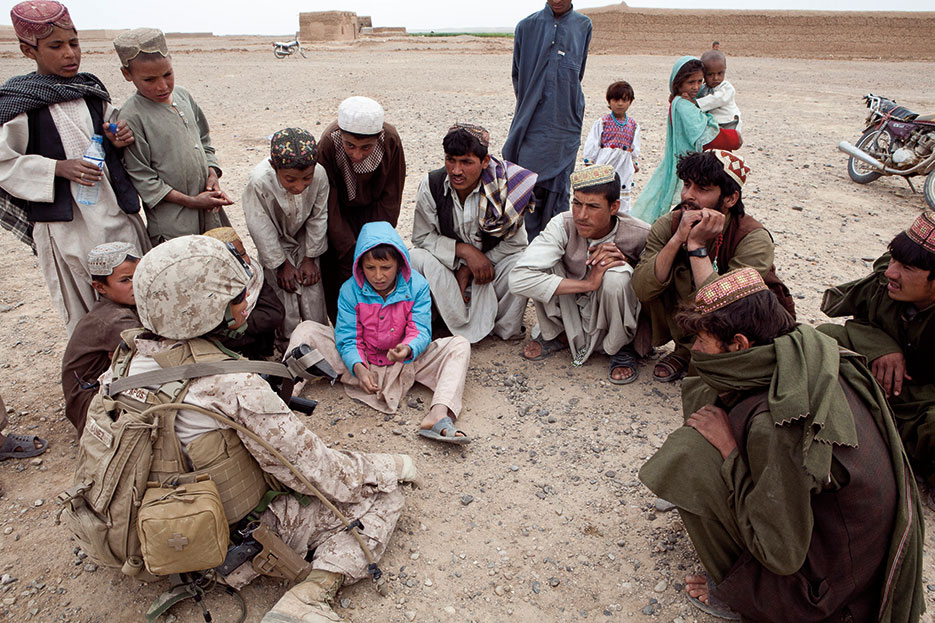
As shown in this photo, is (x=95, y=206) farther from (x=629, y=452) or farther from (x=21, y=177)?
(x=629, y=452)

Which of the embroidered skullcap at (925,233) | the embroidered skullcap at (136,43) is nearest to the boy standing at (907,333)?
the embroidered skullcap at (925,233)

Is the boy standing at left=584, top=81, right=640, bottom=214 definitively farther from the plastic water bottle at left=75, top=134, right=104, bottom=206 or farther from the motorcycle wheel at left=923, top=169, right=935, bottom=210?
the plastic water bottle at left=75, top=134, right=104, bottom=206

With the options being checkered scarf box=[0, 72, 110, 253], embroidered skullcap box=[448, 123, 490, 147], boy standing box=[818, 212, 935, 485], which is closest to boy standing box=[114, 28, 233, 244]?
checkered scarf box=[0, 72, 110, 253]

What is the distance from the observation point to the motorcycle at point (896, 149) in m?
7.59

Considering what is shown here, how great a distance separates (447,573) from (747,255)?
2.40 meters

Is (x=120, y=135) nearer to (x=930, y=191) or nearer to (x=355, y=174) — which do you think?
(x=355, y=174)

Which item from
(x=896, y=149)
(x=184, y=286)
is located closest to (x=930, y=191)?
(x=896, y=149)

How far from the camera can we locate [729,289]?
2129mm

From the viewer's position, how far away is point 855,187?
7934mm

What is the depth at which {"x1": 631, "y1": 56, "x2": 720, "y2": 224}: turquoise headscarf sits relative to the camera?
561cm

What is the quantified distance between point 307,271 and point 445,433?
1.58 meters

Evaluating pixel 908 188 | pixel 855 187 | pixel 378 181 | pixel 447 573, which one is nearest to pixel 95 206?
pixel 378 181

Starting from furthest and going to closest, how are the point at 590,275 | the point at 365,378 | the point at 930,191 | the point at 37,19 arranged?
1. the point at 930,191
2. the point at 590,275
3. the point at 365,378
4. the point at 37,19

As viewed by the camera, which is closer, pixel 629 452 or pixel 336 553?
pixel 336 553
